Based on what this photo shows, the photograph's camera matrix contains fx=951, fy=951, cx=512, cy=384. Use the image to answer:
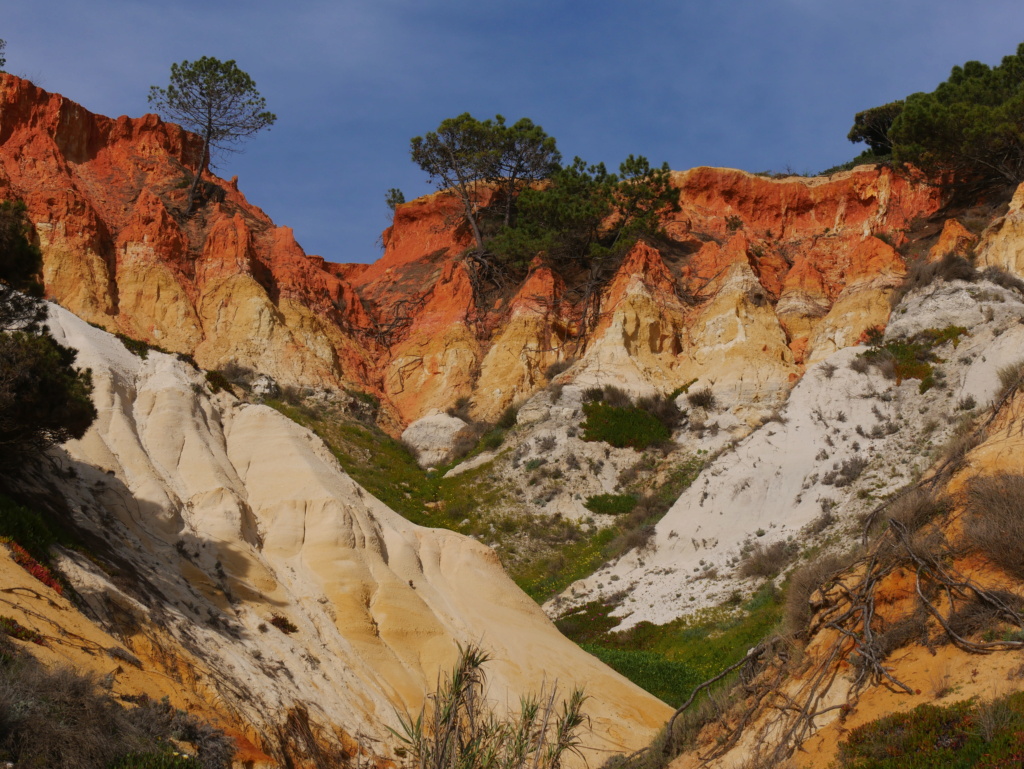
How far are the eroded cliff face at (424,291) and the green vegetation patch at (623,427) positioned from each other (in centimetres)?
280

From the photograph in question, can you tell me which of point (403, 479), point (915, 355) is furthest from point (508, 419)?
point (915, 355)

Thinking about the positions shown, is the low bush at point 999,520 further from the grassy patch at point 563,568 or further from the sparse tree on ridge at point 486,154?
the sparse tree on ridge at point 486,154

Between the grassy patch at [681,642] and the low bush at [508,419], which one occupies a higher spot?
the low bush at [508,419]

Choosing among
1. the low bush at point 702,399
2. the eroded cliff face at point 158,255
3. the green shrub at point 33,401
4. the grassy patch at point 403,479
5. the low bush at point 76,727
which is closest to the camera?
the low bush at point 76,727

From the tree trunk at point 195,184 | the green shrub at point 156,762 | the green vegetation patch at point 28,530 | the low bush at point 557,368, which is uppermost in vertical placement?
the tree trunk at point 195,184

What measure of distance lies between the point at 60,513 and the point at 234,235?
3532 cm

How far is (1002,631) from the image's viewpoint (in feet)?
35.2

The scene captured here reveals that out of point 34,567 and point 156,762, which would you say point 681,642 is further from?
point 156,762

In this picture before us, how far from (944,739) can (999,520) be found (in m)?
3.31

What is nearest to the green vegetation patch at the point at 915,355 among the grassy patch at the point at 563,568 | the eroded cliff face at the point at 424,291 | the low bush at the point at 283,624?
the eroded cliff face at the point at 424,291

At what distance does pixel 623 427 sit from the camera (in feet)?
122

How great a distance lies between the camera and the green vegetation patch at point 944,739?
352 inches

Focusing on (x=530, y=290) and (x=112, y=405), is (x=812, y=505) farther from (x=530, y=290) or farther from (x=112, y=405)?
(x=530, y=290)

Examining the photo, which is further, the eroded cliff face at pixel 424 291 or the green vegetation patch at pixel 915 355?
the eroded cliff face at pixel 424 291
